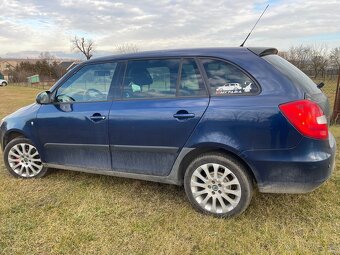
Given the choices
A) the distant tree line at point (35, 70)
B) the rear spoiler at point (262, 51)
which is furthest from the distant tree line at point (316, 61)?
the distant tree line at point (35, 70)

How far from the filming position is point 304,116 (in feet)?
8.73

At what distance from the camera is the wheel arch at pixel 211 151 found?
2.94 meters

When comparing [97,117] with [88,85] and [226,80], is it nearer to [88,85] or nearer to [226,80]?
[88,85]

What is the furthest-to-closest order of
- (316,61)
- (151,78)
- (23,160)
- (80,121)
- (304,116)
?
(316,61)
(23,160)
(80,121)
(151,78)
(304,116)

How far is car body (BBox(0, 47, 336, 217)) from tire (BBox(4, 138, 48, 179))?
0.42 meters

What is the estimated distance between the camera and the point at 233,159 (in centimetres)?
297

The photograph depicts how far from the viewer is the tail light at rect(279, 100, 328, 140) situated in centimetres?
266

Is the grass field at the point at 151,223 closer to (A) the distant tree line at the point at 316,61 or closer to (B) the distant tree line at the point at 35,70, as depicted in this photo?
(A) the distant tree line at the point at 316,61

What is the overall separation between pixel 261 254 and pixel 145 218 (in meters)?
1.17

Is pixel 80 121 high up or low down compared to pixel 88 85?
down

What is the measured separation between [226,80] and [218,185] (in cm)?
100

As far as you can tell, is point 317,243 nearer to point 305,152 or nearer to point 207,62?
point 305,152

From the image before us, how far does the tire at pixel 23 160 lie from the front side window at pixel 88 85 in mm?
850

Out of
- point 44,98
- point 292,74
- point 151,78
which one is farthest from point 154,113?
point 44,98
